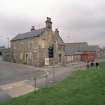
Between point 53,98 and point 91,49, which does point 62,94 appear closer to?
point 53,98

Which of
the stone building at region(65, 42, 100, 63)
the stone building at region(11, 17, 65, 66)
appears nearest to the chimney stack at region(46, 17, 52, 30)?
the stone building at region(11, 17, 65, 66)

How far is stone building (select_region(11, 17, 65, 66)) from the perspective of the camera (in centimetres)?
4675

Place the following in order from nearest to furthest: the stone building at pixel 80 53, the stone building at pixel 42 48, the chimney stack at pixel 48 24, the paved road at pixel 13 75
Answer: the paved road at pixel 13 75, the stone building at pixel 42 48, the chimney stack at pixel 48 24, the stone building at pixel 80 53

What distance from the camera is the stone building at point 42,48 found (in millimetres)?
46750

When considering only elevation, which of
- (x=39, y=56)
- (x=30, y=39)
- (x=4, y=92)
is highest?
(x=30, y=39)

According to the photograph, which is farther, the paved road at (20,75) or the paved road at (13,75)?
the paved road at (20,75)

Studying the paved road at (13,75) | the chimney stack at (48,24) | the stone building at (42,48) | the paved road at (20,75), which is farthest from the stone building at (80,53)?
the paved road at (13,75)

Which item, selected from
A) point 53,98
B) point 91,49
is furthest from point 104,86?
point 91,49

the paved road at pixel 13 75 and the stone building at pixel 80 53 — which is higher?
the stone building at pixel 80 53

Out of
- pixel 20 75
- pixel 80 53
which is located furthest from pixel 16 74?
pixel 80 53

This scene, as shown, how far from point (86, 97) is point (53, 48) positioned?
34961mm

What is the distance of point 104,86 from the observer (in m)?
19.2

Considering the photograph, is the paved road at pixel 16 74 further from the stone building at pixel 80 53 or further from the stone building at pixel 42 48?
the stone building at pixel 80 53

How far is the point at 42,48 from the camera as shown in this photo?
4691 centimetres
